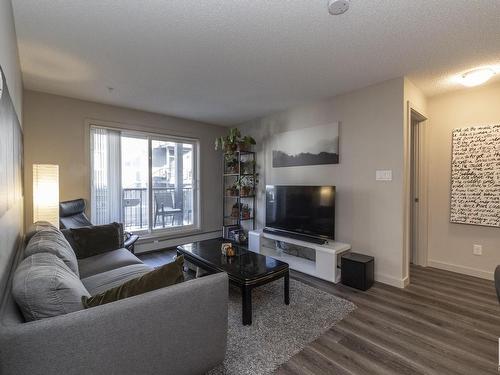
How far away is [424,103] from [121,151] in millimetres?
4600

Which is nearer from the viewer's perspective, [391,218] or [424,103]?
[391,218]

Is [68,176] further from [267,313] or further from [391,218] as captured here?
[391,218]

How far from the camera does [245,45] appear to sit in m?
2.23

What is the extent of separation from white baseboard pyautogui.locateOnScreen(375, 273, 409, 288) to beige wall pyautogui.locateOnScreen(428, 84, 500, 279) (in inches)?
38.7

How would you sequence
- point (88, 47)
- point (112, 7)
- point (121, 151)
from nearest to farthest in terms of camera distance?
point (112, 7)
point (88, 47)
point (121, 151)

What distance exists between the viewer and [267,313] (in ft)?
7.61

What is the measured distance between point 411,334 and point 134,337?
2.09 meters

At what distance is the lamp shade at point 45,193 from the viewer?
2.55m

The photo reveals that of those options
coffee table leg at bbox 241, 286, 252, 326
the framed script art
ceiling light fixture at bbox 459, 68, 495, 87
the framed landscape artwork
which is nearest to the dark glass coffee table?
coffee table leg at bbox 241, 286, 252, 326

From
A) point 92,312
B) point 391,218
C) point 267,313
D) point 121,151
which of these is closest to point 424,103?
point 391,218

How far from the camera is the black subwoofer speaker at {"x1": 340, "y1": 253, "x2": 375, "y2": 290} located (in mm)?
2809

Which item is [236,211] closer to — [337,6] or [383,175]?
[383,175]

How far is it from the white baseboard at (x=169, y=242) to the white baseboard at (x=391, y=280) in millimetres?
3197

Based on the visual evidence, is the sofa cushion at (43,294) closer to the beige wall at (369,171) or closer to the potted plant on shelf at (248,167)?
the beige wall at (369,171)
